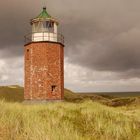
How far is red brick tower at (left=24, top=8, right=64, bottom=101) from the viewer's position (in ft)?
72.0

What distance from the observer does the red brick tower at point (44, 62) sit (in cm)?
2194

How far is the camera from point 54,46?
2247 cm

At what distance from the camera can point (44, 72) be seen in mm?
21938

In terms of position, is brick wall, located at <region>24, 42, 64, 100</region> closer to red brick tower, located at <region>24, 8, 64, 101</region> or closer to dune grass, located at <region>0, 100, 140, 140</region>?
red brick tower, located at <region>24, 8, 64, 101</region>

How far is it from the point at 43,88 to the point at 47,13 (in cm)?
636

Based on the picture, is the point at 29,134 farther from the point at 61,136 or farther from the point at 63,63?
the point at 63,63

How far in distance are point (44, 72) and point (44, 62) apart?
790 millimetres

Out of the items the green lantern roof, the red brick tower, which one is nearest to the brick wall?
the red brick tower

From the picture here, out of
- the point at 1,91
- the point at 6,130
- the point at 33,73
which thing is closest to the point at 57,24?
the point at 33,73

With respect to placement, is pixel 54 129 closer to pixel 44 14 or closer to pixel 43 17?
pixel 43 17

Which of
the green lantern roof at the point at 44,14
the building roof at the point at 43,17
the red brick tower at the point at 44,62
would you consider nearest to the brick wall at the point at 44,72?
the red brick tower at the point at 44,62

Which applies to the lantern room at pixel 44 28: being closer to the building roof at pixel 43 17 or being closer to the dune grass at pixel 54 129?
the building roof at pixel 43 17

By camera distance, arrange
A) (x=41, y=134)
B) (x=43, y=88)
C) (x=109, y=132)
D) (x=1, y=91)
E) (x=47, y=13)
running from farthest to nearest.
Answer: (x=1, y=91) → (x=47, y=13) → (x=43, y=88) → (x=109, y=132) → (x=41, y=134)

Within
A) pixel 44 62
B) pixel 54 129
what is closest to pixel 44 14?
pixel 44 62
